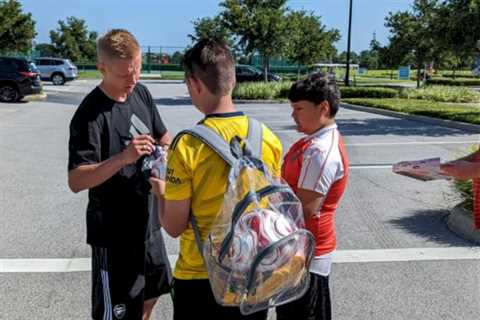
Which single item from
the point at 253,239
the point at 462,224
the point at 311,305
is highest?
the point at 253,239

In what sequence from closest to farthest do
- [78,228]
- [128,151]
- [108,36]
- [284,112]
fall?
[128,151], [108,36], [78,228], [284,112]

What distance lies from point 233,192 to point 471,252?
13.6 ft

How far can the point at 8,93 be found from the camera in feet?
73.2

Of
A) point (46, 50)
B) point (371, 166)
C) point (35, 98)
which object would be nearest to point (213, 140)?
point (371, 166)

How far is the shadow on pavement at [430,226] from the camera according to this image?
225 inches

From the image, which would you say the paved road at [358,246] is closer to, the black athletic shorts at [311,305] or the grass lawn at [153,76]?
the black athletic shorts at [311,305]

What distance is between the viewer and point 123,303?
2793 millimetres

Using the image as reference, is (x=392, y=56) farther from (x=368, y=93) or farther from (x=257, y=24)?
(x=257, y=24)

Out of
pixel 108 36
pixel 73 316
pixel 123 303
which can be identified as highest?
pixel 108 36

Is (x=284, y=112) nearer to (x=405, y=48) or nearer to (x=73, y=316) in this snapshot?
(x=405, y=48)

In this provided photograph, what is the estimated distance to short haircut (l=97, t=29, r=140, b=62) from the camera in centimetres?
258

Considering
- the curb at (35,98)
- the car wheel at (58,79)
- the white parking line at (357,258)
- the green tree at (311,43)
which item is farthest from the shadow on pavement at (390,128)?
the car wheel at (58,79)

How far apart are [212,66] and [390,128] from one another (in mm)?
14240

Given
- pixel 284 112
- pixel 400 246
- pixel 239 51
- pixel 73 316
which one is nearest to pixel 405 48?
pixel 239 51
